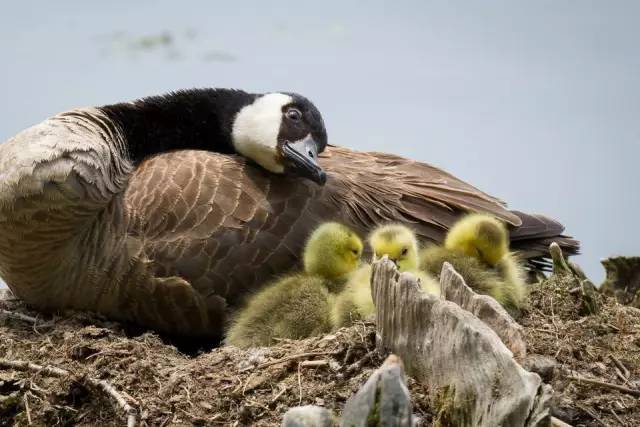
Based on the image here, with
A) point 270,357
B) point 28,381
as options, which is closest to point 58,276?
point 28,381

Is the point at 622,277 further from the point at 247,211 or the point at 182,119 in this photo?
the point at 182,119

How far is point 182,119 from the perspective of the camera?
5.03m

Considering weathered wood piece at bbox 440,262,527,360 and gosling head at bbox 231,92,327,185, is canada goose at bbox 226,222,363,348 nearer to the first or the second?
gosling head at bbox 231,92,327,185

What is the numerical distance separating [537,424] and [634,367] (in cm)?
112

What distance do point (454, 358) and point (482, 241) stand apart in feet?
4.05

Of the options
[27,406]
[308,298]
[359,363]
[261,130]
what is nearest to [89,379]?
[27,406]

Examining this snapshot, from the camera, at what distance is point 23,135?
4.21 m

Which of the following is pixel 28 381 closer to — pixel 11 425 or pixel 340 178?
pixel 11 425

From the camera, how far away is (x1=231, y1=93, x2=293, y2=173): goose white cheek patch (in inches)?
179

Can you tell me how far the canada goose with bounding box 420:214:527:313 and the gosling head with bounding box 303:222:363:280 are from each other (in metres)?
0.30

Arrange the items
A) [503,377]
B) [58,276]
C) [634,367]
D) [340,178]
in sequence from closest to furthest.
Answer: [503,377] < [634,367] < [58,276] < [340,178]

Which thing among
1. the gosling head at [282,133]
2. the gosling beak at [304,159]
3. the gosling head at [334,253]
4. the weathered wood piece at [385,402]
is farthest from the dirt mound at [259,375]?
the gosling head at [282,133]

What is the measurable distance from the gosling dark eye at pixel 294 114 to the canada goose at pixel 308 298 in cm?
97

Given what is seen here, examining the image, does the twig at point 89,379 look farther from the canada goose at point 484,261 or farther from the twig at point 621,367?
the twig at point 621,367
